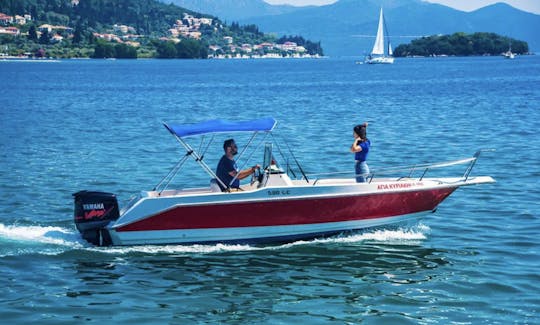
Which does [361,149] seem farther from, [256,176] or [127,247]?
[127,247]

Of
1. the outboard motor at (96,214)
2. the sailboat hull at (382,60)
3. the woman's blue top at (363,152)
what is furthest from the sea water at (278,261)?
the sailboat hull at (382,60)

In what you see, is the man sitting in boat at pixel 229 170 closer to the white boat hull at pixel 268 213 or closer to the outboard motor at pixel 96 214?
the white boat hull at pixel 268 213

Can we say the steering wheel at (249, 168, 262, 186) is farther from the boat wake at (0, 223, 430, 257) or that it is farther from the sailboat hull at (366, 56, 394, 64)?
the sailboat hull at (366, 56, 394, 64)

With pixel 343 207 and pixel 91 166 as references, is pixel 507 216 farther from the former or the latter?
pixel 91 166

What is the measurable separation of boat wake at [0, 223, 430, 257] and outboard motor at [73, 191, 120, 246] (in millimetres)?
223

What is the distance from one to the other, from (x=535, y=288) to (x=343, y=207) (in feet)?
12.5

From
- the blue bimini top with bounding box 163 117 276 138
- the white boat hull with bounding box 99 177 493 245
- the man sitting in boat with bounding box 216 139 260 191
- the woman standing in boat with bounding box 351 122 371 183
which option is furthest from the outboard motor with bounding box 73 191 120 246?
the woman standing in boat with bounding box 351 122 371 183

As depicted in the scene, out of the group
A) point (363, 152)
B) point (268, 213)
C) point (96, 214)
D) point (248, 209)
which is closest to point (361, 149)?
point (363, 152)

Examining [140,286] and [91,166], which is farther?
[91,166]

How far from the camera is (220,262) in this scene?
14.7m

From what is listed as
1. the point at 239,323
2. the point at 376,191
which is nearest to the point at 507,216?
the point at 376,191

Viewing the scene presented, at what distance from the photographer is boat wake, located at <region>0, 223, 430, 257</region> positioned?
1520 centimetres

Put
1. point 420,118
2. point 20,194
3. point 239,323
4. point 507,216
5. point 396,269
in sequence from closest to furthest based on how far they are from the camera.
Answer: point 239,323 < point 396,269 < point 507,216 < point 20,194 < point 420,118

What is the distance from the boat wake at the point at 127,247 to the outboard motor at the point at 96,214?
0.22 metres
